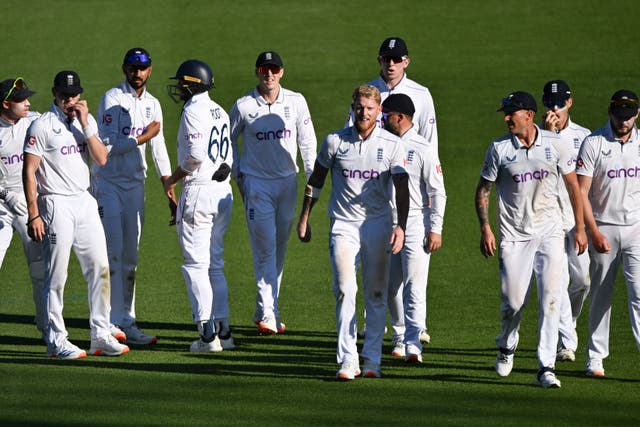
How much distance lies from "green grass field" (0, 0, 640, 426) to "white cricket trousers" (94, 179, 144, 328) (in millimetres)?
483

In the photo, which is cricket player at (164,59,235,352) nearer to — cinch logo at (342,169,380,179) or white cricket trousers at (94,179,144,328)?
white cricket trousers at (94,179,144,328)

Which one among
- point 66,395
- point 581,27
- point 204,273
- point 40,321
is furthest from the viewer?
point 581,27

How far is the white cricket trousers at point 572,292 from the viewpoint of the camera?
11.1 meters

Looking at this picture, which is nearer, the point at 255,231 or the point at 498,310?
the point at 255,231

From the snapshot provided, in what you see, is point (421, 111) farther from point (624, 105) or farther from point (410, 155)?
point (624, 105)

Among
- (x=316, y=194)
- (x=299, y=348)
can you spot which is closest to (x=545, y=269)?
(x=316, y=194)

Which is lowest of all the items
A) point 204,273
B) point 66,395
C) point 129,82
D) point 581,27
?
point 66,395

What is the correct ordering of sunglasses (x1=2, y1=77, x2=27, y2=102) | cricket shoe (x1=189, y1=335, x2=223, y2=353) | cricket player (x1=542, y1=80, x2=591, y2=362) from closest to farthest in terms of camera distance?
cricket player (x1=542, y1=80, x2=591, y2=362), cricket shoe (x1=189, y1=335, x2=223, y2=353), sunglasses (x1=2, y1=77, x2=27, y2=102)

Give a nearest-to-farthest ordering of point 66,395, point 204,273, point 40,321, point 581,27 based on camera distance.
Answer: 1. point 66,395
2. point 204,273
3. point 40,321
4. point 581,27

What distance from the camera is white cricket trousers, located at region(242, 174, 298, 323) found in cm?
1236

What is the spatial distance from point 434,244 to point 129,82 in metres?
3.48

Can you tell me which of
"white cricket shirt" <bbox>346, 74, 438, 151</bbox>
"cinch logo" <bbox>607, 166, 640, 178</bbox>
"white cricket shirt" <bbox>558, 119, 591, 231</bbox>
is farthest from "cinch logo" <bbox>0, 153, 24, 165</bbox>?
"cinch logo" <bbox>607, 166, 640, 178</bbox>

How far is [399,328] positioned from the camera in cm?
1162

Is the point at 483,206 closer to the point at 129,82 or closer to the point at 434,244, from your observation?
the point at 434,244
